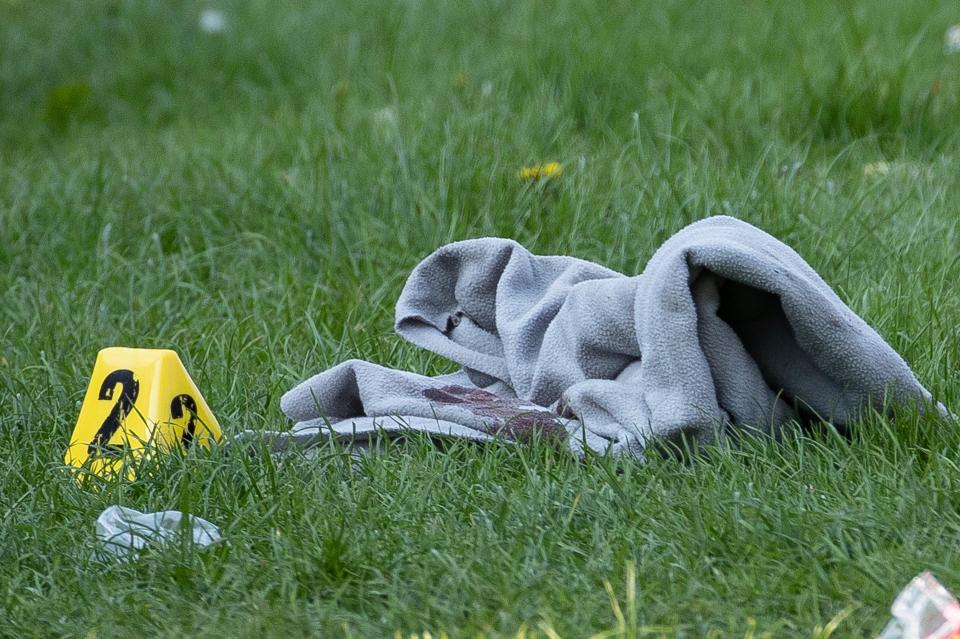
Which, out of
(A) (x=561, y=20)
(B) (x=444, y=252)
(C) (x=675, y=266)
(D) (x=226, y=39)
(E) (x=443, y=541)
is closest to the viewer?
(E) (x=443, y=541)

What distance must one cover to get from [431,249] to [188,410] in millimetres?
1193

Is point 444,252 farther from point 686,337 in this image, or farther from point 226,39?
point 226,39

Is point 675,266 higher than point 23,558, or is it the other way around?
point 675,266

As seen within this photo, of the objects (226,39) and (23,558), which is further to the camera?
(226,39)

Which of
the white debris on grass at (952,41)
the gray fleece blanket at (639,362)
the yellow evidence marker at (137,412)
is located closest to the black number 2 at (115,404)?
the yellow evidence marker at (137,412)

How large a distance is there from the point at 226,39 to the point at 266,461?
456 cm

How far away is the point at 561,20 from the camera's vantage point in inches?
210

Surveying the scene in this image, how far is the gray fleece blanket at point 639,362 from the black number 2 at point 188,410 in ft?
0.60

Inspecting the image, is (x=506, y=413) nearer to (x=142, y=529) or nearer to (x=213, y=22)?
(x=142, y=529)

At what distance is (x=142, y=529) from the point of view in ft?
6.94

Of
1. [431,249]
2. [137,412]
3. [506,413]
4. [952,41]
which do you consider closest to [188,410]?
[137,412]

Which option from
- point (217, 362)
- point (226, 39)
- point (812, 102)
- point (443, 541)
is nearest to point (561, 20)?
point (812, 102)

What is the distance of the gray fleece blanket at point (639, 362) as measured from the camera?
2.22m

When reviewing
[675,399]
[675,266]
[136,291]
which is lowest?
[136,291]
